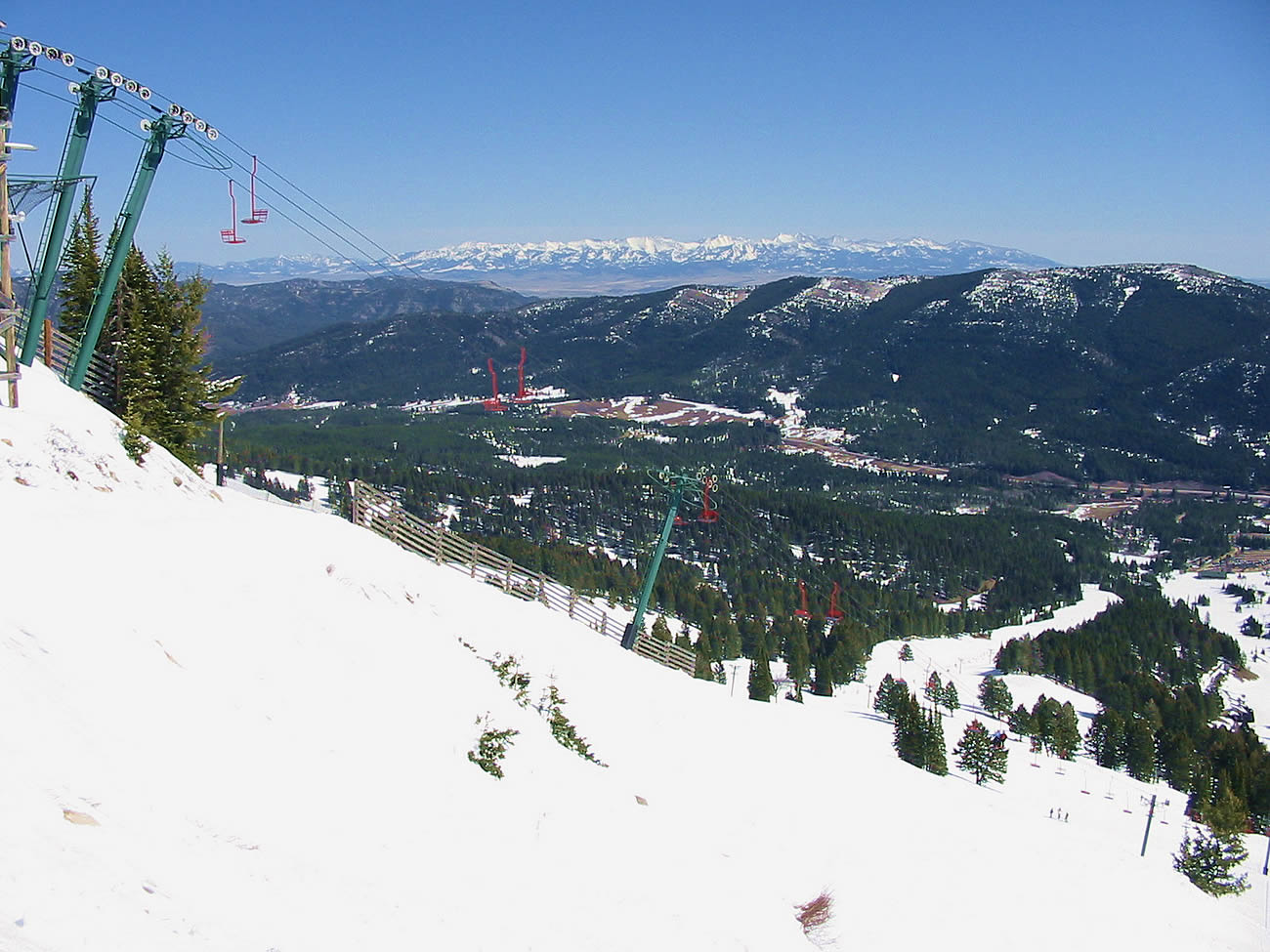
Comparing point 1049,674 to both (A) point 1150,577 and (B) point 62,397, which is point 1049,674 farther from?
(B) point 62,397

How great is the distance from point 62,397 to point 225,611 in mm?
11110

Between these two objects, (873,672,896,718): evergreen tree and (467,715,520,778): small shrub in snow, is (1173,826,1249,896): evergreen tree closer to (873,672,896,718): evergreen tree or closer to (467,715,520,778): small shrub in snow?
(873,672,896,718): evergreen tree

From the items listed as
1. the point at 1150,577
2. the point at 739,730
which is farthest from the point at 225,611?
the point at 1150,577

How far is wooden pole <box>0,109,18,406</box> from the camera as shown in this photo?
19656 millimetres

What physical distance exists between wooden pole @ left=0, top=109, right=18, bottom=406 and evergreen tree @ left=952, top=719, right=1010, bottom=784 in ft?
225

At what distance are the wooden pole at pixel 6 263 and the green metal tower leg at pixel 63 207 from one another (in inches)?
122

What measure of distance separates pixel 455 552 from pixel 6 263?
587 inches

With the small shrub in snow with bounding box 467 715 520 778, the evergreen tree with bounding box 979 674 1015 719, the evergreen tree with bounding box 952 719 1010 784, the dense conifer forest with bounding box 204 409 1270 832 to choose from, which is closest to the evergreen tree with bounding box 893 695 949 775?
the dense conifer forest with bounding box 204 409 1270 832

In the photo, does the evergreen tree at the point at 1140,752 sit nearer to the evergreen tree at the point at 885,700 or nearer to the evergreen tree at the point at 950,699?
the evergreen tree at the point at 950,699

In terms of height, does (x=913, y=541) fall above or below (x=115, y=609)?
below

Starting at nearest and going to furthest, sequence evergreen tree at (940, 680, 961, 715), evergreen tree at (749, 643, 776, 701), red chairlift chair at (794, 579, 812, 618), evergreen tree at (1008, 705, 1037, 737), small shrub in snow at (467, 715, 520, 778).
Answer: small shrub in snow at (467, 715, 520, 778)
evergreen tree at (749, 643, 776, 701)
evergreen tree at (1008, 705, 1037, 737)
evergreen tree at (940, 680, 961, 715)
red chairlift chair at (794, 579, 812, 618)

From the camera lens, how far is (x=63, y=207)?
25.2m

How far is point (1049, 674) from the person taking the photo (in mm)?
117625

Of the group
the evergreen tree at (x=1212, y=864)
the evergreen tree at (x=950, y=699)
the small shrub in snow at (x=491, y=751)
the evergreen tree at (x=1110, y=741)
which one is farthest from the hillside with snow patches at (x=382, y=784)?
the evergreen tree at (x=950, y=699)
